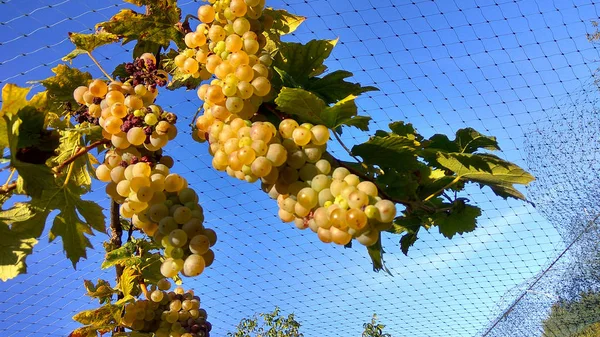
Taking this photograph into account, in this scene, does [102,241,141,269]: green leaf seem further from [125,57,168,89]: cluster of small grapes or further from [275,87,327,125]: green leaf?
[275,87,327,125]: green leaf

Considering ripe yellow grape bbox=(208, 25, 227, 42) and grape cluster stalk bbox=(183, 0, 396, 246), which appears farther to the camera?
ripe yellow grape bbox=(208, 25, 227, 42)

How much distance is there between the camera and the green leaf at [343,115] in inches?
26.6

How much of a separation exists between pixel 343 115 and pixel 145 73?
372 millimetres

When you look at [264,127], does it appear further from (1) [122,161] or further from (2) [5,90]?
(2) [5,90]

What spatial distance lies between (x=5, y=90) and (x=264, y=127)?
1.29 feet

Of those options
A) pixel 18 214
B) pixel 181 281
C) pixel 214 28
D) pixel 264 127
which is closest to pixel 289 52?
pixel 214 28

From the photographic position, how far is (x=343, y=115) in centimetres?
70

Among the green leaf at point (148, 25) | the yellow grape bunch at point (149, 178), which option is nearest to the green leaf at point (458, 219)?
the yellow grape bunch at point (149, 178)

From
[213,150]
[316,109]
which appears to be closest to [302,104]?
[316,109]

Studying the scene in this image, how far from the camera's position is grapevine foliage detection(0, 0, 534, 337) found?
63 centimetres

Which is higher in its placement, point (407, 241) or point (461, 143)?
point (461, 143)

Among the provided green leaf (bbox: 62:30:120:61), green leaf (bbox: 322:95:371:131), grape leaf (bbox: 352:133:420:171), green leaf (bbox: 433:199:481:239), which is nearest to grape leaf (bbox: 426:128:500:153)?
green leaf (bbox: 433:199:481:239)

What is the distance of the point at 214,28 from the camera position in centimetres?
79

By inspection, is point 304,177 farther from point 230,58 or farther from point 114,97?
point 114,97
